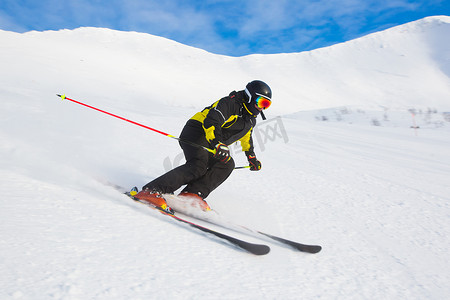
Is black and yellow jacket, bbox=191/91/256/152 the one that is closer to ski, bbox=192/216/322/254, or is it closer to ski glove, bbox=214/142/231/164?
ski glove, bbox=214/142/231/164

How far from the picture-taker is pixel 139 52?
26188 millimetres

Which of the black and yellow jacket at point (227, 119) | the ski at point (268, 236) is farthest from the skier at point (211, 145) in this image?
the ski at point (268, 236)

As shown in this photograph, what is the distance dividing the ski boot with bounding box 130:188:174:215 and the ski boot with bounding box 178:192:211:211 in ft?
0.69

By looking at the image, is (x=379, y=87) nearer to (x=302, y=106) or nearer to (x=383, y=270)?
(x=302, y=106)

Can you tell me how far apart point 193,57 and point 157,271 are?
93.7 feet

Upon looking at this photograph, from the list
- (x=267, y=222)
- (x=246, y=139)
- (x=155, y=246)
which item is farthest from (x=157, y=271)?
(x=246, y=139)

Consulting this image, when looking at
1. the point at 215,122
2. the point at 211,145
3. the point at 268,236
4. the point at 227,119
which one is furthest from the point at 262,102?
the point at 268,236

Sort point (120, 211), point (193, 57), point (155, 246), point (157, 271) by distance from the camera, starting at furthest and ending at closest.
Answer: point (193, 57)
point (120, 211)
point (155, 246)
point (157, 271)

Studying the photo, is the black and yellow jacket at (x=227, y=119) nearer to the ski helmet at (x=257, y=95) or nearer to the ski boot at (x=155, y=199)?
the ski helmet at (x=257, y=95)

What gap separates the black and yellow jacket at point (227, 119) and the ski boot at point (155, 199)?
0.66 meters

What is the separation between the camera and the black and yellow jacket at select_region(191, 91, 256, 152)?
2.76 metres

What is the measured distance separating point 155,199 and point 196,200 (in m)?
0.35

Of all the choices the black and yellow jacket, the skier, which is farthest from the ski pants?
the black and yellow jacket

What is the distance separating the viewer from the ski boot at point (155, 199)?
239cm
